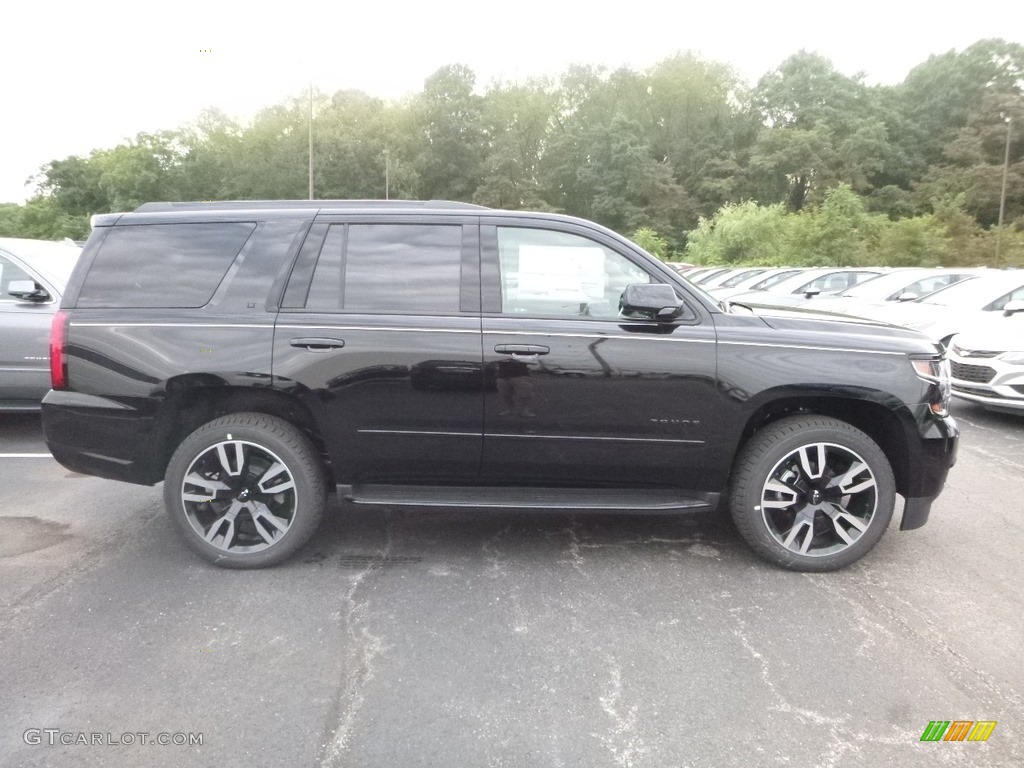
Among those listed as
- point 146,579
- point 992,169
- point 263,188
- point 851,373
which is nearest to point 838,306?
point 851,373

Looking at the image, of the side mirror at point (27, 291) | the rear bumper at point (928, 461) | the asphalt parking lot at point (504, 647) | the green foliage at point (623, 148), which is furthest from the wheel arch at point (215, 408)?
the green foliage at point (623, 148)

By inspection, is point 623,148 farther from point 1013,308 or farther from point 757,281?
point 1013,308

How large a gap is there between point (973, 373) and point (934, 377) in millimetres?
4848

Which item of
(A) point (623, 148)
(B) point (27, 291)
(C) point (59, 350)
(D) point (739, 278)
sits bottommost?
(C) point (59, 350)

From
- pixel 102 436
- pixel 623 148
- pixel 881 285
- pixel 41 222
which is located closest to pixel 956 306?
pixel 881 285

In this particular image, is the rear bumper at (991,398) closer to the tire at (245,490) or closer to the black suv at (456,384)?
the black suv at (456,384)

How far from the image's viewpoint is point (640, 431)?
3.92 m

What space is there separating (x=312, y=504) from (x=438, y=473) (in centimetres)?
68

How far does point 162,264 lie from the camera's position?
4039 mm

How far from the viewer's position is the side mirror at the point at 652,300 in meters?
3.77

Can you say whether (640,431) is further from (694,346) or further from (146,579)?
(146,579)

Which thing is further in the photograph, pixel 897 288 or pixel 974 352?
pixel 897 288

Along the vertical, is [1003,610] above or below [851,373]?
below

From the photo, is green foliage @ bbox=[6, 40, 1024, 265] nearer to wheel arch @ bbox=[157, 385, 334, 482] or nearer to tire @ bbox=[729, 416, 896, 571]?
tire @ bbox=[729, 416, 896, 571]
